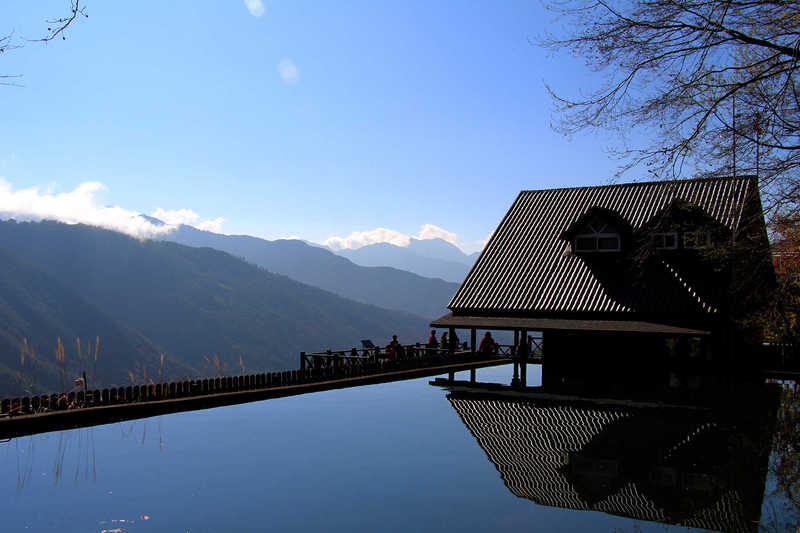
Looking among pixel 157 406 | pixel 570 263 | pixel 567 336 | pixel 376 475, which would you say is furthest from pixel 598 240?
pixel 376 475

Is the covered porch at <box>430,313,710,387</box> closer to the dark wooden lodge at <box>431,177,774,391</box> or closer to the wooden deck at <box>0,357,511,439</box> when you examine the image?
the dark wooden lodge at <box>431,177,774,391</box>

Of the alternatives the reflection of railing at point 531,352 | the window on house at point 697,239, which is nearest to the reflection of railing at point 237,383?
the reflection of railing at point 531,352

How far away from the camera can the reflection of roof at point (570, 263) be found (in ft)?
85.0

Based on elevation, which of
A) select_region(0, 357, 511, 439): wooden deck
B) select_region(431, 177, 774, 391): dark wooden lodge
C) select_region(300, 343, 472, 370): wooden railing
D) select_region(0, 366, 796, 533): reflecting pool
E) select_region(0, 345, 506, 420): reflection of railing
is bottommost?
select_region(0, 366, 796, 533): reflecting pool

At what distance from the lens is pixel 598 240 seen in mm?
28875

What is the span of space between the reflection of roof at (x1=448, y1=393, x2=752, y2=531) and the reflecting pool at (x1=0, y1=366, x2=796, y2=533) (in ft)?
0.13

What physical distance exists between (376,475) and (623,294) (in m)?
16.5

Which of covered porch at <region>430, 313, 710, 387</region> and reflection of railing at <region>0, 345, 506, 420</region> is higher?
covered porch at <region>430, 313, 710, 387</region>

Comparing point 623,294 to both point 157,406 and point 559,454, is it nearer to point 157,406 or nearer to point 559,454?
point 559,454

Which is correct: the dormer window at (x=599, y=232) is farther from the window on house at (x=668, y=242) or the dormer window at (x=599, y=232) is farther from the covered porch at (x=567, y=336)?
the covered porch at (x=567, y=336)

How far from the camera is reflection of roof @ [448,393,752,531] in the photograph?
10234 mm

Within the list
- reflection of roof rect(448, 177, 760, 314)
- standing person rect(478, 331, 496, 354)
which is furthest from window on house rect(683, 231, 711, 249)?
standing person rect(478, 331, 496, 354)

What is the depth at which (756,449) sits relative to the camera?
47.8 ft

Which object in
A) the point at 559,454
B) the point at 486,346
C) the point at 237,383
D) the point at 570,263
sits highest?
the point at 570,263
